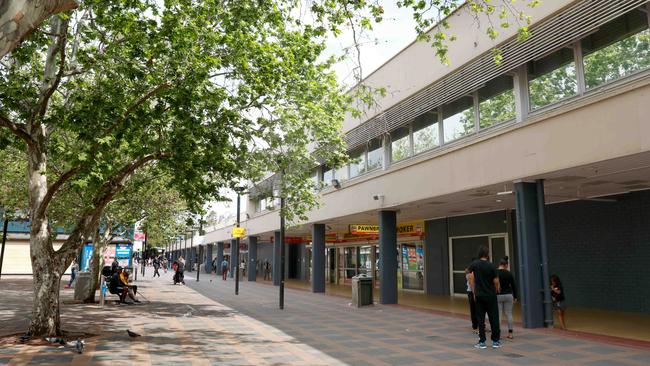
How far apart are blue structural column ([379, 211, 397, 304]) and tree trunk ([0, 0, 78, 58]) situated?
1465 centimetres

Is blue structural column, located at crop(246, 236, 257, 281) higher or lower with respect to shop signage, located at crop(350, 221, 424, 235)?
lower

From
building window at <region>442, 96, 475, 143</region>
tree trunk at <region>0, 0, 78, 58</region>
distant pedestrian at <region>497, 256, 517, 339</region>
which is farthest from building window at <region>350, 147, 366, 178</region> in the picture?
tree trunk at <region>0, 0, 78, 58</region>

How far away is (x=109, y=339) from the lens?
959 centimetres

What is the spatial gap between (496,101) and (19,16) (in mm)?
11646

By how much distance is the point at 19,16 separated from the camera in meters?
3.22

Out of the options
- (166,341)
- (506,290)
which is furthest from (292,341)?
(506,290)

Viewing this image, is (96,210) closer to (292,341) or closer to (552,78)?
(292,341)

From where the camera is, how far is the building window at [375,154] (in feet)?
61.2

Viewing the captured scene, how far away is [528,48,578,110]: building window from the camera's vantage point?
35.5 feet

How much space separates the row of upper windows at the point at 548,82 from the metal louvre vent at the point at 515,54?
1.72 ft

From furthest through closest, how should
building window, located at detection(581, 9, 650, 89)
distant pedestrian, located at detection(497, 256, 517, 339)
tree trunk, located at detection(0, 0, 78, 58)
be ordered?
distant pedestrian, located at detection(497, 256, 517, 339), building window, located at detection(581, 9, 650, 89), tree trunk, located at detection(0, 0, 78, 58)

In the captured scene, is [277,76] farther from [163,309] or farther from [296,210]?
[163,309]

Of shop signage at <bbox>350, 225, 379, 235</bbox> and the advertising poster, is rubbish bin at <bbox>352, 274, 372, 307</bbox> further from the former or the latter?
the advertising poster

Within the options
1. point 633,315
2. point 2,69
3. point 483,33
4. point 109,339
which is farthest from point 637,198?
point 2,69
